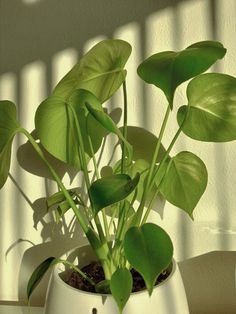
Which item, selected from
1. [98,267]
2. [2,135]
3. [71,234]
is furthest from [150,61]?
[71,234]

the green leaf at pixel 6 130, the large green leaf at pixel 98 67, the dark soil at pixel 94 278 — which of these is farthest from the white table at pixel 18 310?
the large green leaf at pixel 98 67

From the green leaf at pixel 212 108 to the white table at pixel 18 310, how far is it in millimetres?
536

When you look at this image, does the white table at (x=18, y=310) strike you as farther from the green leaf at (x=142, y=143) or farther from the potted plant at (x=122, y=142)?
the green leaf at (x=142, y=143)

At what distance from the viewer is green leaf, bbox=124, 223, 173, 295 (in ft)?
2.15

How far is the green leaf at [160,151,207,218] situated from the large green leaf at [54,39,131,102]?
18 cm

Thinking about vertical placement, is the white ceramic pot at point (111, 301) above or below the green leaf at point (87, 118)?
below

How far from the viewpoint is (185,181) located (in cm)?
89

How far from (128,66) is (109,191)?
16.5 inches

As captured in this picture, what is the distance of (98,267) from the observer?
3.00 ft

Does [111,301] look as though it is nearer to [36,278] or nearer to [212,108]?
[36,278]

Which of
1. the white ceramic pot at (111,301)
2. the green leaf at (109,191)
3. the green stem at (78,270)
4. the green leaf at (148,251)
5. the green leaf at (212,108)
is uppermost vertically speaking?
the green leaf at (212,108)

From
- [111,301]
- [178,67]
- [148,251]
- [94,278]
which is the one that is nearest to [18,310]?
[94,278]

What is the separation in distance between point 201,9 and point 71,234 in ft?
1.75

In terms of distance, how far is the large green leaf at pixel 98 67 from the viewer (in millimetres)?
845
